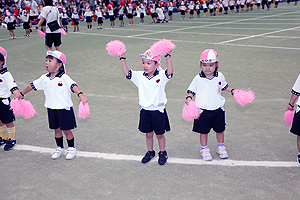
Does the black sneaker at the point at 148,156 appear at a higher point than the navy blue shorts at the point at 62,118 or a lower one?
lower

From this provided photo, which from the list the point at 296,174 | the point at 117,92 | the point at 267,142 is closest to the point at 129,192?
the point at 296,174

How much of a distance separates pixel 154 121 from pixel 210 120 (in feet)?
2.52

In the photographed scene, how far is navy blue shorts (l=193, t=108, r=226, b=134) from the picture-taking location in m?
3.78

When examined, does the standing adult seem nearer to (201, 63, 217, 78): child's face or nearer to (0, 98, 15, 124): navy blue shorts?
(0, 98, 15, 124): navy blue shorts

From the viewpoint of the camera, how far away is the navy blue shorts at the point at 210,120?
149 inches

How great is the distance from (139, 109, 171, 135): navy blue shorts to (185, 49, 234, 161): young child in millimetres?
403

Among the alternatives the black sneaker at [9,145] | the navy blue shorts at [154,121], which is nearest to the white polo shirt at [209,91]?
the navy blue shorts at [154,121]

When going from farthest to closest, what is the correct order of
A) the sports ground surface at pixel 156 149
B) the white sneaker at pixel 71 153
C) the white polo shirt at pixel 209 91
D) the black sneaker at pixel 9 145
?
1. the black sneaker at pixel 9 145
2. the white sneaker at pixel 71 153
3. the white polo shirt at pixel 209 91
4. the sports ground surface at pixel 156 149

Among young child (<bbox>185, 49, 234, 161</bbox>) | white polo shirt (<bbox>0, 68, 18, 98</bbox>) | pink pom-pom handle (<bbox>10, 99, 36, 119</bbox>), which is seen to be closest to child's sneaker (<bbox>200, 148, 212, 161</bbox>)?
young child (<bbox>185, 49, 234, 161</bbox>)

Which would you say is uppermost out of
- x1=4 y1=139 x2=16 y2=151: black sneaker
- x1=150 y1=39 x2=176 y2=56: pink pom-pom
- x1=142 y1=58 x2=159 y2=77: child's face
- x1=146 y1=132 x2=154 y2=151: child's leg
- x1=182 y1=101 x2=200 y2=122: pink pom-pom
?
x1=150 y1=39 x2=176 y2=56: pink pom-pom

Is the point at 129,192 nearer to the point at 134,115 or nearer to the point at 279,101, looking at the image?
the point at 134,115

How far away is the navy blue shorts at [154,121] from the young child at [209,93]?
0.40 meters

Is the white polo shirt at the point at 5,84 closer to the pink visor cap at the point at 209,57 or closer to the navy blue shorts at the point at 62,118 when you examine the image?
the navy blue shorts at the point at 62,118

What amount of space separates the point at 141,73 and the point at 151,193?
1.54 meters
